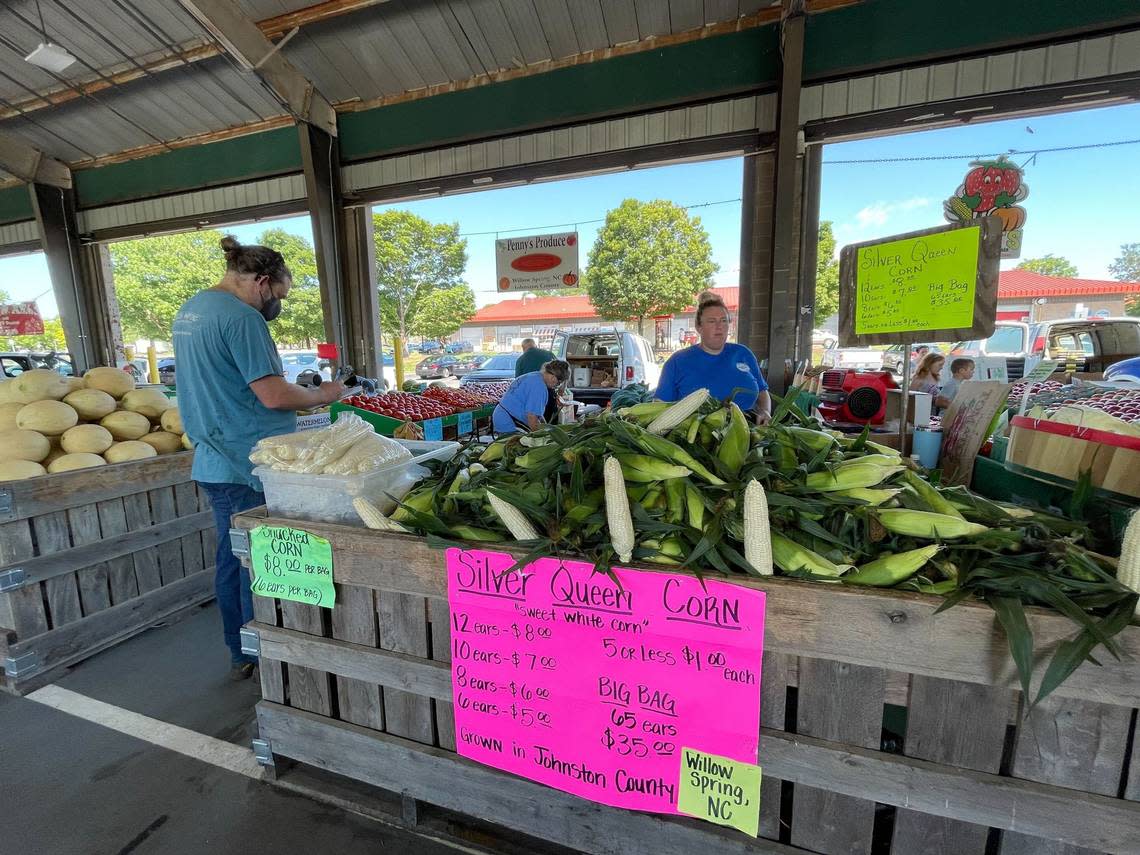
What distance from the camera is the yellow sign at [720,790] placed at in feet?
4.03

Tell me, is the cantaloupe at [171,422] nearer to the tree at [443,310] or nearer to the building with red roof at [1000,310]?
the building with red roof at [1000,310]

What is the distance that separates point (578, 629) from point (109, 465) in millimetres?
2858

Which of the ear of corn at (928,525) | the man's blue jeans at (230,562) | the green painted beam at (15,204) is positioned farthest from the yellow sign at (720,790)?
the green painted beam at (15,204)

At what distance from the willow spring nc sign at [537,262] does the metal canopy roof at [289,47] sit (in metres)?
2.33

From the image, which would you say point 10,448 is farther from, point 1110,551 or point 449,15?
point 449,15

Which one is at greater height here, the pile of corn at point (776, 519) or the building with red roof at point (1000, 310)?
the building with red roof at point (1000, 310)

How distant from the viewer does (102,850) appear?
1.65 meters

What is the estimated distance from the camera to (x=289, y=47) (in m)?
6.98

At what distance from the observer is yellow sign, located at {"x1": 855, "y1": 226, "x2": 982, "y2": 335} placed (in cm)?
220

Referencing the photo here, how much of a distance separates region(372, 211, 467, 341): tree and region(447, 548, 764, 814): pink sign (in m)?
25.2

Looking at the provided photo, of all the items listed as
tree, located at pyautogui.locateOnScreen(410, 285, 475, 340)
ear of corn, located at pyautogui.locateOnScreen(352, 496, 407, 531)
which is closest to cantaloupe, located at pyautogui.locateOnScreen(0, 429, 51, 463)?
ear of corn, located at pyautogui.locateOnScreen(352, 496, 407, 531)

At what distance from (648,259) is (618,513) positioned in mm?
21467

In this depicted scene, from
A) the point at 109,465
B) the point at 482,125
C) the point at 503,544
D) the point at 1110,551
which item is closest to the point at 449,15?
the point at 482,125

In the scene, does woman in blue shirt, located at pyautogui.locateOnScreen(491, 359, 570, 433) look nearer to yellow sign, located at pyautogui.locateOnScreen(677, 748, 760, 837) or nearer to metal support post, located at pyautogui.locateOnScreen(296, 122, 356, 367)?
yellow sign, located at pyautogui.locateOnScreen(677, 748, 760, 837)
